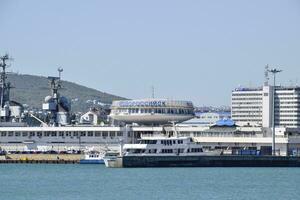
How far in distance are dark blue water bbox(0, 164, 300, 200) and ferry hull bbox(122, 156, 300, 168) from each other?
268 cm

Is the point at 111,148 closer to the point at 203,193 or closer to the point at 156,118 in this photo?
the point at 156,118

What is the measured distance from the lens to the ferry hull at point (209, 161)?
3984 inches

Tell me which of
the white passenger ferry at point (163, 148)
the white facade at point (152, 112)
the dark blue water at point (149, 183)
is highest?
the white facade at point (152, 112)

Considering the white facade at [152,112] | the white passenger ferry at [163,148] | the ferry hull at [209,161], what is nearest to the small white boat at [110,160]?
the white passenger ferry at [163,148]

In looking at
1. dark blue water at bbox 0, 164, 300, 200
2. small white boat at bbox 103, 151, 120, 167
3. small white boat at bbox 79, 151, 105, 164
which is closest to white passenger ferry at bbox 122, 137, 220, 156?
small white boat at bbox 103, 151, 120, 167

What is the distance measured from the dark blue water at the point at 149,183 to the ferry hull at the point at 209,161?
8.80 ft

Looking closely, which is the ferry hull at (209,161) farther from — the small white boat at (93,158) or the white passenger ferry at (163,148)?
the small white boat at (93,158)

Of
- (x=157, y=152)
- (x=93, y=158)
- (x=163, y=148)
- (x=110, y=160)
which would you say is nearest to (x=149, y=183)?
(x=110, y=160)

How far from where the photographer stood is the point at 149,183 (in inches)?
3184

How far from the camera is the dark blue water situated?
7150cm

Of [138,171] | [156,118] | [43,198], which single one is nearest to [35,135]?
[156,118]

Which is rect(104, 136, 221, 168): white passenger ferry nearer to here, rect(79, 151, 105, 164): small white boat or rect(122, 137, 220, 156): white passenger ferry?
rect(122, 137, 220, 156): white passenger ferry

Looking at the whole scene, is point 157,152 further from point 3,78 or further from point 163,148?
point 3,78

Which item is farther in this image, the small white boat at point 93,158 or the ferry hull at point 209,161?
the small white boat at point 93,158
